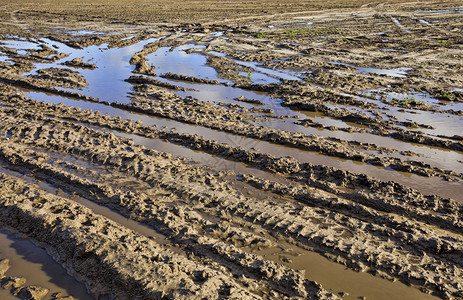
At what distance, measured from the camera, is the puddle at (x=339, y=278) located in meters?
4.48

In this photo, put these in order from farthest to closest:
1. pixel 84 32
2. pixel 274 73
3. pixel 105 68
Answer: pixel 84 32 < pixel 105 68 < pixel 274 73

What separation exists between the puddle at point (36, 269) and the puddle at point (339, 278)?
2.63 metres

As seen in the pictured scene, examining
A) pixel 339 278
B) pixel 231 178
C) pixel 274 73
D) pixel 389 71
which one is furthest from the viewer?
pixel 389 71

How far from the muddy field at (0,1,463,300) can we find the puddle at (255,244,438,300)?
0.08ft

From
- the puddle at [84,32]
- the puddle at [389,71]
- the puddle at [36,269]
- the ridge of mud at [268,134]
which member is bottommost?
the puddle at [36,269]

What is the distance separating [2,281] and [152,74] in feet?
37.5

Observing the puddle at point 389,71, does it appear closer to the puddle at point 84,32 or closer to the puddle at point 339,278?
the puddle at point 339,278

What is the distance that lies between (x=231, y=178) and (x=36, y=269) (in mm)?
3781

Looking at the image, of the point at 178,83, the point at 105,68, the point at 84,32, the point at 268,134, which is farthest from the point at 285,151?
the point at 84,32

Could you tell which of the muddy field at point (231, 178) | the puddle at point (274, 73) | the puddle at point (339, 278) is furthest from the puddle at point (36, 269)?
the puddle at point (274, 73)

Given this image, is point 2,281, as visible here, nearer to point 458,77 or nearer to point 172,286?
point 172,286

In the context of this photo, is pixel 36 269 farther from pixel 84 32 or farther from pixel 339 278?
pixel 84 32

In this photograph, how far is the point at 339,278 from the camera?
470 centimetres

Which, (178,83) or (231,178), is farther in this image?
(178,83)
